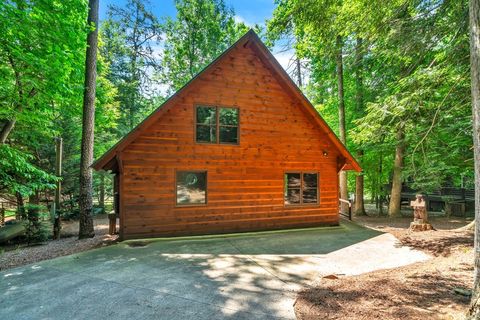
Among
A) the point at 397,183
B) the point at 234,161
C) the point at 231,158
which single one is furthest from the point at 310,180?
the point at 397,183

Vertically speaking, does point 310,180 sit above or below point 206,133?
below

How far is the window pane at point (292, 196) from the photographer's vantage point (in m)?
9.78

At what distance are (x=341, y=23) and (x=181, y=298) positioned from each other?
696cm

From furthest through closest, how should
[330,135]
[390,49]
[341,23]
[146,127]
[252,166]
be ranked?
[330,135] → [252,166] → [146,127] → [390,49] → [341,23]

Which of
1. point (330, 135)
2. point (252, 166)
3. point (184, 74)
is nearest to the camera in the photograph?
point (252, 166)

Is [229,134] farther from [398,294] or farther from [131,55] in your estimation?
[131,55]

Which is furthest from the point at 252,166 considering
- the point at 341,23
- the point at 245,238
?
the point at 341,23

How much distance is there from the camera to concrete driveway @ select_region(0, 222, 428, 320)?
3824 millimetres

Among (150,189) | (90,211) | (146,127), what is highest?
(146,127)

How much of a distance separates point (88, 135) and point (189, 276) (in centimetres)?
605

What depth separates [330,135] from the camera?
9.88 m

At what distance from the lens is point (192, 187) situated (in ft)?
28.6

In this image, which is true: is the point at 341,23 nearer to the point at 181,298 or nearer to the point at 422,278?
the point at 422,278

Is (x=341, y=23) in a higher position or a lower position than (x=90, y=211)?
higher
